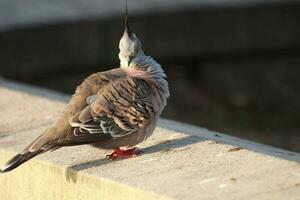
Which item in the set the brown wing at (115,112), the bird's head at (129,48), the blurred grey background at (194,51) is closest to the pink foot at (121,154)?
the brown wing at (115,112)

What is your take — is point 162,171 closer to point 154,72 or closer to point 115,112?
point 115,112

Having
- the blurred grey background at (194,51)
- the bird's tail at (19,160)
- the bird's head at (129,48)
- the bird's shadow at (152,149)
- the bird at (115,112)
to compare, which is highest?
the bird's head at (129,48)

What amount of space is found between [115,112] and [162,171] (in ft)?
1.81

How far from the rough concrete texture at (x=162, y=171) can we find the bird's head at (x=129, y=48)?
2.07 feet

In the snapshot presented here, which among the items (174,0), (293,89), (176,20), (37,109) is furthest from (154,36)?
(37,109)

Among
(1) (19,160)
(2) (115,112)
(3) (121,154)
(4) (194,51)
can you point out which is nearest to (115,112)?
(2) (115,112)

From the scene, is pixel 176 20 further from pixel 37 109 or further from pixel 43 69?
pixel 37 109

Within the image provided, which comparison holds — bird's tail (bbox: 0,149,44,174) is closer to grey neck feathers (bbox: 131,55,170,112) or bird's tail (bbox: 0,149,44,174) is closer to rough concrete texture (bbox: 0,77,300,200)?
rough concrete texture (bbox: 0,77,300,200)

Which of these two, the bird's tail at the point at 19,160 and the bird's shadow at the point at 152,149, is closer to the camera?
the bird's tail at the point at 19,160

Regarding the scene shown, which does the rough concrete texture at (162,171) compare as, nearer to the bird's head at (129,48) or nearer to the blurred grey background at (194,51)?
Result: the bird's head at (129,48)

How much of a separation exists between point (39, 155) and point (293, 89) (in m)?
8.25

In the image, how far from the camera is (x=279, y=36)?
554 inches

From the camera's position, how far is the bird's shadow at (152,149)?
6297mm

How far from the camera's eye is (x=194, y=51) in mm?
13648
